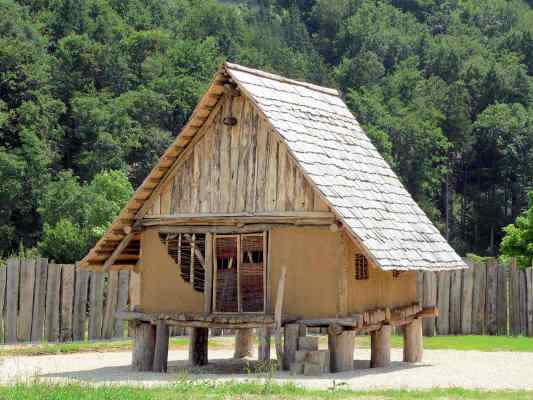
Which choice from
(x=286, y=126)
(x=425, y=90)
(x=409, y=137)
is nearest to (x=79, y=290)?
(x=286, y=126)

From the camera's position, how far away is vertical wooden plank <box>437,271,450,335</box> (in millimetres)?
30869

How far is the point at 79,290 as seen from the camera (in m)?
28.8

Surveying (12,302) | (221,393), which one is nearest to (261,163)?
(221,393)

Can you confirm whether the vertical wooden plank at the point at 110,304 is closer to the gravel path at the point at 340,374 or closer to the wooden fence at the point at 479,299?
the gravel path at the point at 340,374

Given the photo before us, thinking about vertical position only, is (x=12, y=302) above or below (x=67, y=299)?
below

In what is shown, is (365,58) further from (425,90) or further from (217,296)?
(217,296)

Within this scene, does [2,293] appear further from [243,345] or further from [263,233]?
[263,233]

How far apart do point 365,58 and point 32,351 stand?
74844 mm

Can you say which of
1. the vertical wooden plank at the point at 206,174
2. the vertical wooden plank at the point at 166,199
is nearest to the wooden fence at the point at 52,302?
the vertical wooden plank at the point at 166,199

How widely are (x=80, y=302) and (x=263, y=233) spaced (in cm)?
897

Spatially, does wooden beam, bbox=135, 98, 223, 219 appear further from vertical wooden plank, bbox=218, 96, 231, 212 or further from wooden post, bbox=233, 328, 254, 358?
wooden post, bbox=233, 328, 254, 358

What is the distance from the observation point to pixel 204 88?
75438mm

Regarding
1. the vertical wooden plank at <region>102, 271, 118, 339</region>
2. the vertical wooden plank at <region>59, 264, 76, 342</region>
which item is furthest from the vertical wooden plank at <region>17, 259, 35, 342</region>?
the vertical wooden plank at <region>102, 271, 118, 339</region>

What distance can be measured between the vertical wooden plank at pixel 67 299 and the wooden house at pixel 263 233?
5.64 m
